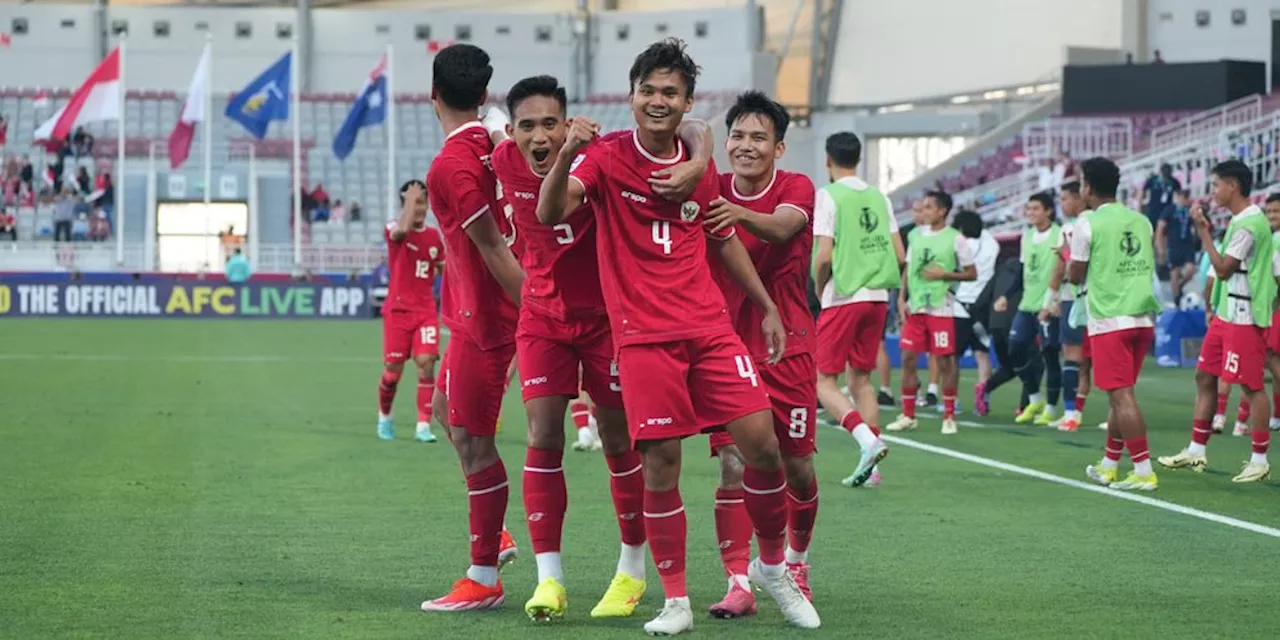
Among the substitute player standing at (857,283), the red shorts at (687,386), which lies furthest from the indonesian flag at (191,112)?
the red shorts at (687,386)

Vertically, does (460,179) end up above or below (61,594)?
above

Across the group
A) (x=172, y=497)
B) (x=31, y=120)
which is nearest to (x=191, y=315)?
(x=31, y=120)

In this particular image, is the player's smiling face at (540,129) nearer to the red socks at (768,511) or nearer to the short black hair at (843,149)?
the red socks at (768,511)

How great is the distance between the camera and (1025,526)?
378 inches

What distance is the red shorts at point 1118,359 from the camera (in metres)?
11.2

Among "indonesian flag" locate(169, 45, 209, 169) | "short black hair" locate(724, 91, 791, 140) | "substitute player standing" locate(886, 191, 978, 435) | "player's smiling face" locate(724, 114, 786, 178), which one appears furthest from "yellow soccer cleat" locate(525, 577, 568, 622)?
"indonesian flag" locate(169, 45, 209, 169)

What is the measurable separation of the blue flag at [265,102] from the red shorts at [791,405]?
35565 millimetres

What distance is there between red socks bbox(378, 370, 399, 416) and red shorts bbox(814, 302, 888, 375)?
3.82 metres

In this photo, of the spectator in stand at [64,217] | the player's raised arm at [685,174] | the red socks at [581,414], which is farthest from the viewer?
the spectator in stand at [64,217]

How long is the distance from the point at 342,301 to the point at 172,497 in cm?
3115

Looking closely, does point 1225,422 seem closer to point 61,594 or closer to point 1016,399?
point 1016,399

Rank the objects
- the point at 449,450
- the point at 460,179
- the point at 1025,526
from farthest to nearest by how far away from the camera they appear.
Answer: the point at 449,450, the point at 1025,526, the point at 460,179

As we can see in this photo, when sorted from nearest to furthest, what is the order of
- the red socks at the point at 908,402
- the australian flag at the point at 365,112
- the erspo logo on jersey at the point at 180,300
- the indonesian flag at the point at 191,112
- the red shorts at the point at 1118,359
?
the red shorts at the point at 1118,359 → the red socks at the point at 908,402 → the erspo logo on jersey at the point at 180,300 → the indonesian flag at the point at 191,112 → the australian flag at the point at 365,112

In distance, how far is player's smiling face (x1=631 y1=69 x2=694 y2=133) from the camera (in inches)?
255
